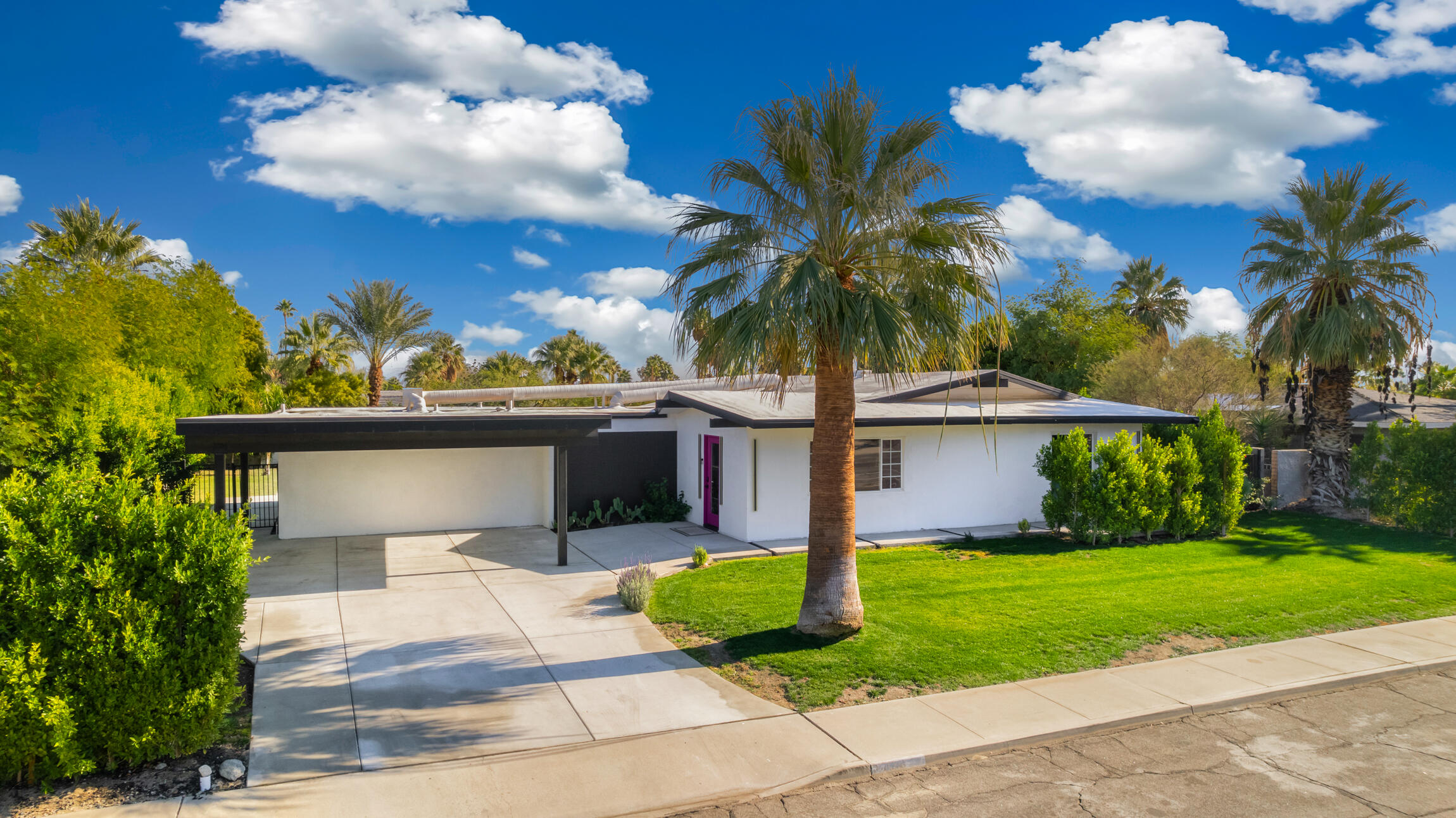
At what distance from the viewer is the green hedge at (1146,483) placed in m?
14.6

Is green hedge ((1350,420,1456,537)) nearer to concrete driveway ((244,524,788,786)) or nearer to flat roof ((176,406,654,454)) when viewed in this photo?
concrete driveway ((244,524,788,786))

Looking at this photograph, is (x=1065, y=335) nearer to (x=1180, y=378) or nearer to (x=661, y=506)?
(x=1180, y=378)

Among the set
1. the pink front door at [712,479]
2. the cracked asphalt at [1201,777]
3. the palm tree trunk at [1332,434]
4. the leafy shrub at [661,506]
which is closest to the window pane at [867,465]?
the pink front door at [712,479]

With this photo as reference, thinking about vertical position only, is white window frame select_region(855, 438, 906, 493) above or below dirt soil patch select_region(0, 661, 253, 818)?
above

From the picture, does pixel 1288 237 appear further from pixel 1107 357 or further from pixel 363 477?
pixel 363 477

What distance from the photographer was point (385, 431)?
38.9 ft

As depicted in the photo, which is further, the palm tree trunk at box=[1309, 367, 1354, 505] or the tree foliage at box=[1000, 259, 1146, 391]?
the tree foliage at box=[1000, 259, 1146, 391]

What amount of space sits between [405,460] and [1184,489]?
52.7 ft

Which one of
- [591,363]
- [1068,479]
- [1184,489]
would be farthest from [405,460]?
[591,363]

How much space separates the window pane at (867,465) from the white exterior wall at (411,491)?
6711mm

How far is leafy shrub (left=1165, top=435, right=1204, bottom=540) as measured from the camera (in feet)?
50.6

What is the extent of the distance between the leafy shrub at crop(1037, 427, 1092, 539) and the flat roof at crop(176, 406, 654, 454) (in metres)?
8.48

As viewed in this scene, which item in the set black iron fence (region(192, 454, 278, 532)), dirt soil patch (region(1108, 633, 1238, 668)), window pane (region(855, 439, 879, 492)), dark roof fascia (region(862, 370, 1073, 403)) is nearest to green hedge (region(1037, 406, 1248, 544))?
window pane (region(855, 439, 879, 492))

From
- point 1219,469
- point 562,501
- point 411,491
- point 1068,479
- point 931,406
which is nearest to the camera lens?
point 562,501
